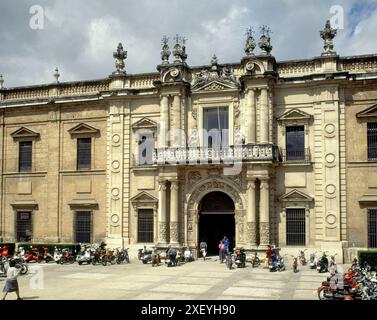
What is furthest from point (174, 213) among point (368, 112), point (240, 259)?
point (368, 112)

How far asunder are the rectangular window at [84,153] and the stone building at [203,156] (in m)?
0.07

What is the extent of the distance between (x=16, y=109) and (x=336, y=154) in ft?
70.2

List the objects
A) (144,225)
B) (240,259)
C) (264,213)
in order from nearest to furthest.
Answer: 1. (240,259)
2. (264,213)
3. (144,225)

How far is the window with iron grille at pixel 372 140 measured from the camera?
27.5 meters

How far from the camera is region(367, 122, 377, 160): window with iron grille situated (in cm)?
2745

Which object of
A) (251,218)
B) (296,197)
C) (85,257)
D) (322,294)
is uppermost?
(296,197)

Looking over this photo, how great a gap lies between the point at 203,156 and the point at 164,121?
3.41 metres

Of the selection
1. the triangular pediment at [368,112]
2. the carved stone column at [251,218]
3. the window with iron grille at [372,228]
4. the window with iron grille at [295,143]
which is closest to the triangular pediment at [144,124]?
the carved stone column at [251,218]

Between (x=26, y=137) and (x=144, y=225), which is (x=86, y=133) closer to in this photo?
(x=26, y=137)

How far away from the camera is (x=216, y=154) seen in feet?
94.0

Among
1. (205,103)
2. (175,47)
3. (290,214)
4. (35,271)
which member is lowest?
(35,271)

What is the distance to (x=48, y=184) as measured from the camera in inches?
1310
